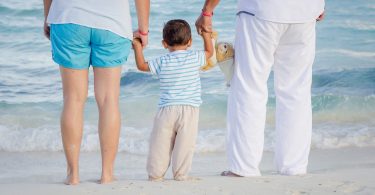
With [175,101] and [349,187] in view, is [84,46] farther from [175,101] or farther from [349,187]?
[349,187]

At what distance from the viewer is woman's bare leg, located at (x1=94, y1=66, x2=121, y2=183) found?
421cm

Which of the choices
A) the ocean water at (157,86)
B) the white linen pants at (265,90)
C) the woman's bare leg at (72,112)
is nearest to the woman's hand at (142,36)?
A: the woman's bare leg at (72,112)

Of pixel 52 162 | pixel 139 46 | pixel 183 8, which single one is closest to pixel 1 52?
pixel 183 8

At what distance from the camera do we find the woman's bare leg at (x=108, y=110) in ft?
13.8

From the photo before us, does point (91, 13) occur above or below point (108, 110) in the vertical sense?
above

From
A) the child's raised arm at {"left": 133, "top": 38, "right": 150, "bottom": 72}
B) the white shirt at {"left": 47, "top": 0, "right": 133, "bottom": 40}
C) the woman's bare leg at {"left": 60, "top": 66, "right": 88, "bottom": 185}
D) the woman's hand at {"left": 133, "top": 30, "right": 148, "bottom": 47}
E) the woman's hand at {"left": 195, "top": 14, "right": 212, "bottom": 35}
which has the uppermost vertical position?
the white shirt at {"left": 47, "top": 0, "right": 133, "bottom": 40}

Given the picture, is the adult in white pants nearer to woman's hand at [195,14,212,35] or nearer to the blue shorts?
woman's hand at [195,14,212,35]

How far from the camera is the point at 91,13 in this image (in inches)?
161

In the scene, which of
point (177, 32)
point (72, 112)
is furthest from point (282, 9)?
point (72, 112)

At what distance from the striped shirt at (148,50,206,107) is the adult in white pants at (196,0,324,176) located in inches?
9.7

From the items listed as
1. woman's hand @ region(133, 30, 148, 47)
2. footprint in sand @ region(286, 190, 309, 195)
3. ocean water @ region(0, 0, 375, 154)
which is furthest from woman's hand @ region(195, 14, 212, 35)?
ocean water @ region(0, 0, 375, 154)

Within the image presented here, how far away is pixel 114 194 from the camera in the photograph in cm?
396

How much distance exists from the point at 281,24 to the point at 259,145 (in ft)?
2.26

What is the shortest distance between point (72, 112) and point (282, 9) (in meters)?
1.26
